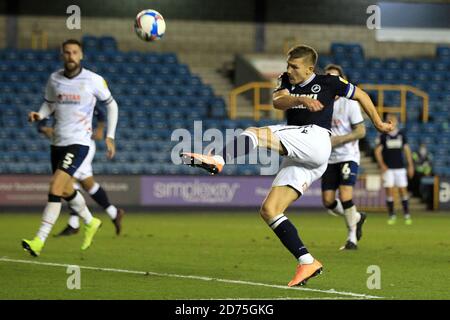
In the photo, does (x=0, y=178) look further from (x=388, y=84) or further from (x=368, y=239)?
(x=388, y=84)

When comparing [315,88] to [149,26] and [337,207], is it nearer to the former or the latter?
[149,26]

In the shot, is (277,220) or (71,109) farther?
(71,109)

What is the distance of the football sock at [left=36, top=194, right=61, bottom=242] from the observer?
1134 cm

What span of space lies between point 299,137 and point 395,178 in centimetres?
1244

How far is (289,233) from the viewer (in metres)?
9.02

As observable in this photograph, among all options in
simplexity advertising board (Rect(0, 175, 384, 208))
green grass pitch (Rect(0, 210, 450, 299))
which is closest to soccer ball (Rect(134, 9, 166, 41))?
green grass pitch (Rect(0, 210, 450, 299))

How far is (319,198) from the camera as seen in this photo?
2520 cm

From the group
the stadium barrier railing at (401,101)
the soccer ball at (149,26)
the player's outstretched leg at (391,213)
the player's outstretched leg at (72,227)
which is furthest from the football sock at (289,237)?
the stadium barrier railing at (401,101)

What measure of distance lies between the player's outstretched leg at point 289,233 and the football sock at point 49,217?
327 cm

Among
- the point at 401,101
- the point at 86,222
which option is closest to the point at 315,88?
the point at 86,222

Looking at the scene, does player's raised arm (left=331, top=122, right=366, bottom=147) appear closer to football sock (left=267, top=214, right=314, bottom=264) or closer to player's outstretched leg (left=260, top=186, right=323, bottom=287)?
player's outstretched leg (left=260, top=186, right=323, bottom=287)

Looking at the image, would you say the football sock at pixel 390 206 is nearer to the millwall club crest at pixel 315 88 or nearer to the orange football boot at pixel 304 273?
the millwall club crest at pixel 315 88

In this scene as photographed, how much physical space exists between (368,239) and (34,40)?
18.3 meters

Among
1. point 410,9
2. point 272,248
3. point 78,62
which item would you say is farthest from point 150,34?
point 410,9
